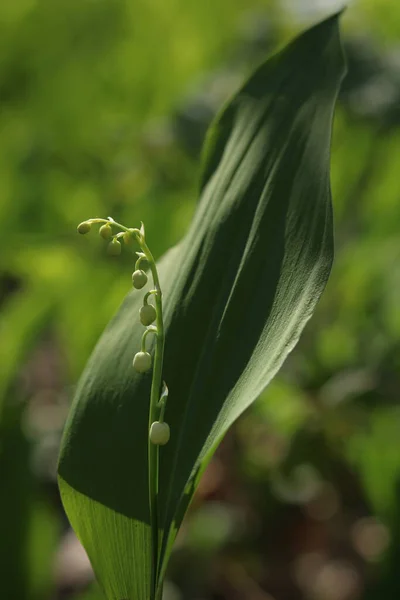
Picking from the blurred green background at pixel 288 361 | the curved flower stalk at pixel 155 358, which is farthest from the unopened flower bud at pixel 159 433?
the blurred green background at pixel 288 361

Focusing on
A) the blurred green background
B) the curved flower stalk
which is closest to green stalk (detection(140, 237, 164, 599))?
the curved flower stalk

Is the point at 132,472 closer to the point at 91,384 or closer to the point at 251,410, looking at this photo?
the point at 91,384

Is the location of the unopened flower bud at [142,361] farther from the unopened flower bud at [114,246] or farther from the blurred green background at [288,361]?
the blurred green background at [288,361]

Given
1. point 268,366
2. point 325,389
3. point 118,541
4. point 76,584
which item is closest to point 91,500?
point 118,541

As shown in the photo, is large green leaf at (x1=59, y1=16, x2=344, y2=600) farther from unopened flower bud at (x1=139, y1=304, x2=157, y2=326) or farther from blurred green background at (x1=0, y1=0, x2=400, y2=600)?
blurred green background at (x1=0, y1=0, x2=400, y2=600)

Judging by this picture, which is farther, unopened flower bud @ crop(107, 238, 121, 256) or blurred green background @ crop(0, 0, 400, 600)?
blurred green background @ crop(0, 0, 400, 600)

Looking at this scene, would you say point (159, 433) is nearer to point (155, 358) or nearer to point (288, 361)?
point (155, 358)
